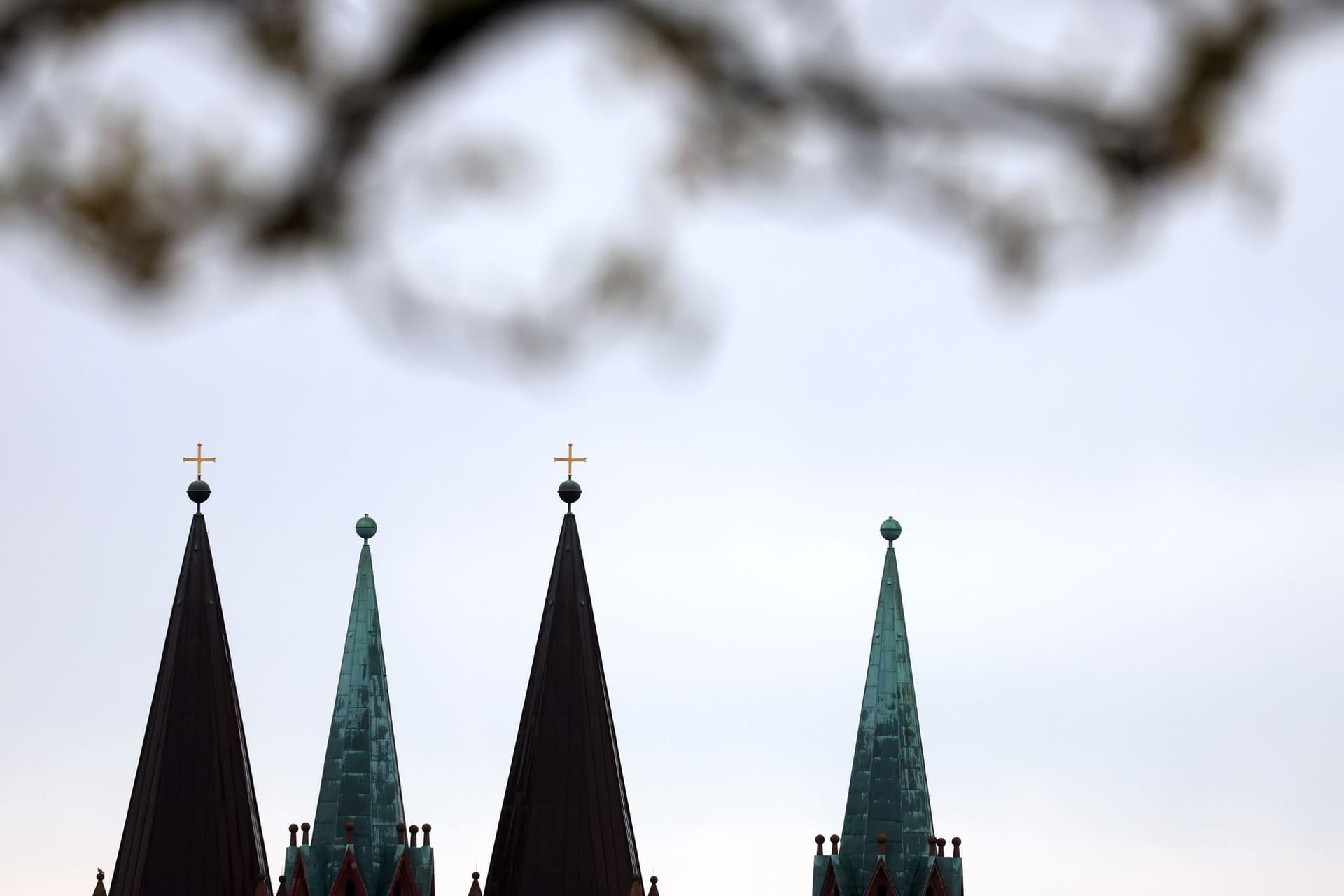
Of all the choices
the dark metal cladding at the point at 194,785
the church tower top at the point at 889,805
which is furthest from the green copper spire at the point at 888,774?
the dark metal cladding at the point at 194,785

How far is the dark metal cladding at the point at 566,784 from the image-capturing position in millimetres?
48594

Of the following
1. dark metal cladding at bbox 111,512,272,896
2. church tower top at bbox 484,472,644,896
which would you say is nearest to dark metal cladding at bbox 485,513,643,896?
church tower top at bbox 484,472,644,896

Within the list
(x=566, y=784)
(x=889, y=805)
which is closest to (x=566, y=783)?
(x=566, y=784)

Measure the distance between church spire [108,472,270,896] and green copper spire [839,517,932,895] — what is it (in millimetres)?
10994

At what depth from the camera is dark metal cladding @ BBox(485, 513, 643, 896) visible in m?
48.6

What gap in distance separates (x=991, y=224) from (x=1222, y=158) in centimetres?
82

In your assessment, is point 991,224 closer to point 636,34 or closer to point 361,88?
point 636,34

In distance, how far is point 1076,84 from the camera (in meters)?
8.76

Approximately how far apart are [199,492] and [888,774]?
553 inches

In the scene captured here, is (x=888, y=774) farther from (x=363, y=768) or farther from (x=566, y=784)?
(x=363, y=768)

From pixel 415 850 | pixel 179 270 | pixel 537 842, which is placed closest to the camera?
pixel 179 270

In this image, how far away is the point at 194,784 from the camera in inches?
1972

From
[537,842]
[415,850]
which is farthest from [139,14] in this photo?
[415,850]

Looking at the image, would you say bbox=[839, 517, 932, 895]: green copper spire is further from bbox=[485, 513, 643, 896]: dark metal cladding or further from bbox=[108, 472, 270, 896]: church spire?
bbox=[108, 472, 270, 896]: church spire
